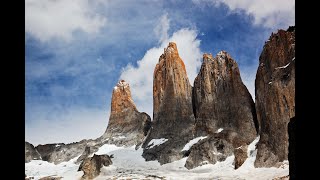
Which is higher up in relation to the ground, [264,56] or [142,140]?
[264,56]

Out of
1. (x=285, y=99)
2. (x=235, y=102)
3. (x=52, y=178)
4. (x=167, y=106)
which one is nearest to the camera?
(x=285, y=99)

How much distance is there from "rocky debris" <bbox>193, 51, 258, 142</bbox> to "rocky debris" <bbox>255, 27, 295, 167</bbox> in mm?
12492

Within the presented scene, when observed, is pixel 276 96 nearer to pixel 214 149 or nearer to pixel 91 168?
pixel 214 149

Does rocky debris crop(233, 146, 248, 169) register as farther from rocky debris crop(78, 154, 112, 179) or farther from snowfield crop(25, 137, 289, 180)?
rocky debris crop(78, 154, 112, 179)

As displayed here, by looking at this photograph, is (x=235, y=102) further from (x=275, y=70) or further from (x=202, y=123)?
(x=275, y=70)

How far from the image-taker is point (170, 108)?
10512cm

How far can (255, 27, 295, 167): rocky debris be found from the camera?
64.0m

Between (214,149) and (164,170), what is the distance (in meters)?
9.80

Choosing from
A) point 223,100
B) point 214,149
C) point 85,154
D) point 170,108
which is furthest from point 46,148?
point 214,149

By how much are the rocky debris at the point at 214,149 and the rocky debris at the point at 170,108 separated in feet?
27.5
